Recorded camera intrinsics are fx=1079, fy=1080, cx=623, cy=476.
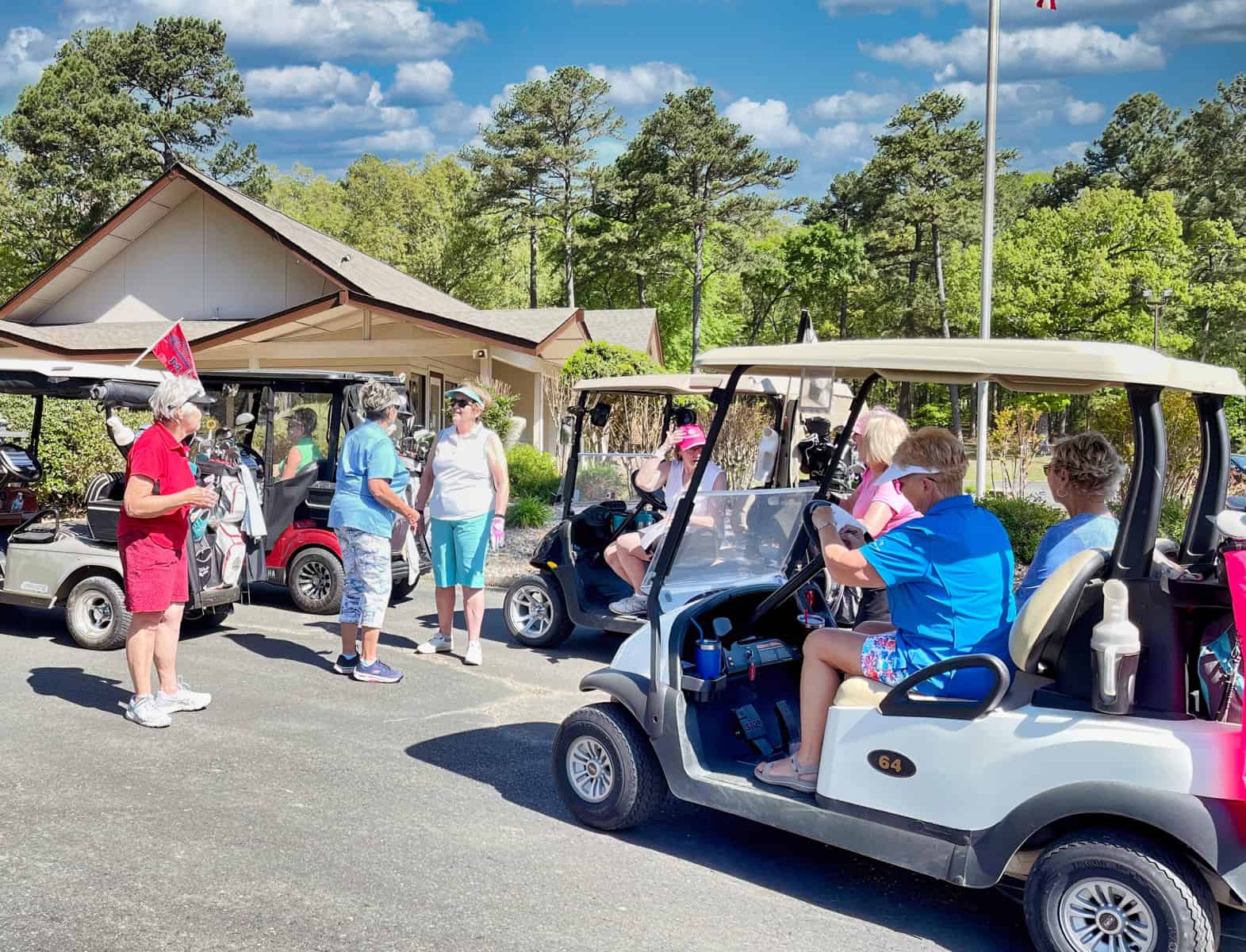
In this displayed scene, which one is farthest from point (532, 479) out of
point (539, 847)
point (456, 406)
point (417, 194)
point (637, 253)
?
point (417, 194)

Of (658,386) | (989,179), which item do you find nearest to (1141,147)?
(989,179)

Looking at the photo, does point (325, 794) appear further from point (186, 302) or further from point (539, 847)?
point (186, 302)

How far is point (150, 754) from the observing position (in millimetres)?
5027

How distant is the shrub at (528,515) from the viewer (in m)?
Answer: 13.2

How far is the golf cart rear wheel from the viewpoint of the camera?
761cm

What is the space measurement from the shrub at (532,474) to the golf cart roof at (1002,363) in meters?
10.2

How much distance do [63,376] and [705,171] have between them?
3912cm

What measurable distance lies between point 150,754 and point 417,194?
205 feet

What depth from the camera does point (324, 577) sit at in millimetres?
8656

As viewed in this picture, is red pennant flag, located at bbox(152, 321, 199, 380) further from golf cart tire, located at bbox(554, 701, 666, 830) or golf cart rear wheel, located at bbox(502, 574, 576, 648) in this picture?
golf cart tire, located at bbox(554, 701, 666, 830)

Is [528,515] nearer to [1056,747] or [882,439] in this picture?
[882,439]

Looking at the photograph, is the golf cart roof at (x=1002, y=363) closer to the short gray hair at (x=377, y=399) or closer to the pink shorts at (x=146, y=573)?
the short gray hair at (x=377, y=399)

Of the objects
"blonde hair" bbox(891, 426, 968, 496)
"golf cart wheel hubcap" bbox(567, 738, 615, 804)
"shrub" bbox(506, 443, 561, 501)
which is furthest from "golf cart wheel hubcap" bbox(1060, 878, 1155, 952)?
"shrub" bbox(506, 443, 561, 501)

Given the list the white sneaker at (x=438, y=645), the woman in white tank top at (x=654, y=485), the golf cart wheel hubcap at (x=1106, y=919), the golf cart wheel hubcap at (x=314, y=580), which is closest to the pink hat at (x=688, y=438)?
the woman in white tank top at (x=654, y=485)
